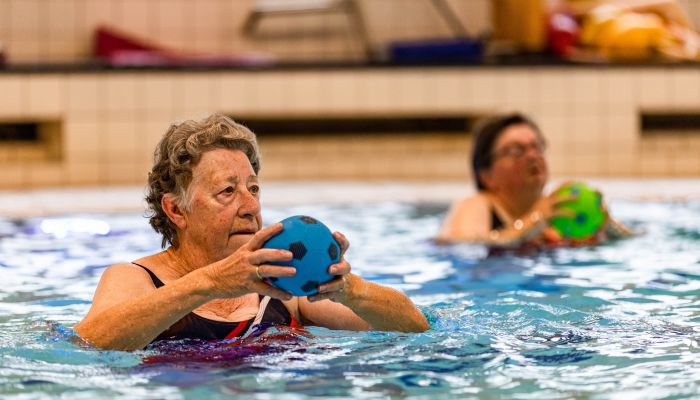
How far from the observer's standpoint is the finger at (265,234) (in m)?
2.88

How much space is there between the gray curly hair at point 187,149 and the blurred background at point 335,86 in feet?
22.2

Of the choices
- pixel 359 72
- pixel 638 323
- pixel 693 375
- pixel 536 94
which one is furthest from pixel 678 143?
pixel 693 375

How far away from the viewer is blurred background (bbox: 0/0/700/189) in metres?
10.1

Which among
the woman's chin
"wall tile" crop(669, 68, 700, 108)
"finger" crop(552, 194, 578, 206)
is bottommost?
"finger" crop(552, 194, 578, 206)

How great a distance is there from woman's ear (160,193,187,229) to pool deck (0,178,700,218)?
4.44 meters

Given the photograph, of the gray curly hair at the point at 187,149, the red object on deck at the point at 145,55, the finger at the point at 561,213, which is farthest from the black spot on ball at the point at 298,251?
the red object on deck at the point at 145,55

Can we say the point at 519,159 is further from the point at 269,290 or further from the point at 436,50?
the point at 436,50

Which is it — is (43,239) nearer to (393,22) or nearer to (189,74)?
(189,74)

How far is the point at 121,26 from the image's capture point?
1172 centimetres

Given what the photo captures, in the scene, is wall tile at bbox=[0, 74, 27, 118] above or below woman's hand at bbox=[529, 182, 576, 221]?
above

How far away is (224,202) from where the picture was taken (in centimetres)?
331

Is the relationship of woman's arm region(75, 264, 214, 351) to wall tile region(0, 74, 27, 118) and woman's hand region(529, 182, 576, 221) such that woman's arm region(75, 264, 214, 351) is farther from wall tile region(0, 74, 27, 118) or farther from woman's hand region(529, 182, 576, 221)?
wall tile region(0, 74, 27, 118)

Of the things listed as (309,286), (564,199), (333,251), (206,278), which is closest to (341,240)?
(333,251)

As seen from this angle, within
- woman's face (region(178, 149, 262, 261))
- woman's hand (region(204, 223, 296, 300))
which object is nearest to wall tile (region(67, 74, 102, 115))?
woman's face (region(178, 149, 262, 261))
